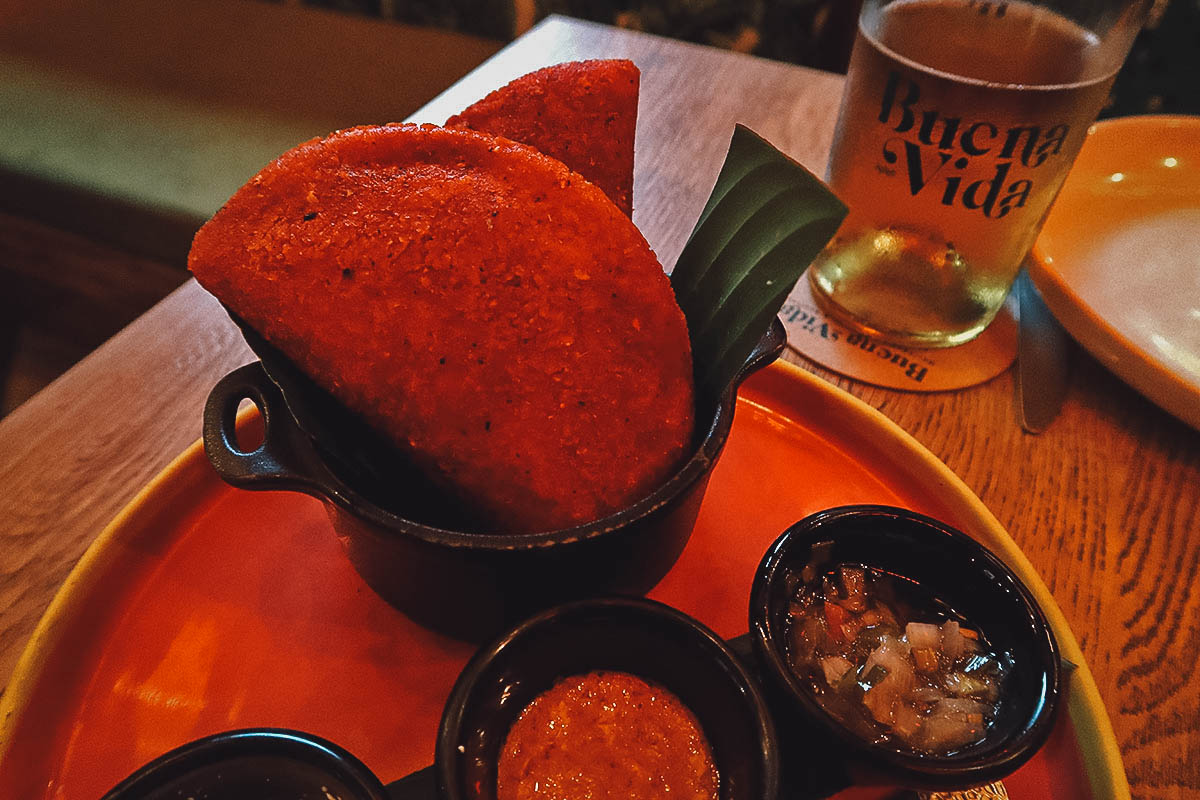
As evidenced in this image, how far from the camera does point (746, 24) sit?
2.13m

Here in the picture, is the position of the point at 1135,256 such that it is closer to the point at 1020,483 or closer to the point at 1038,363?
the point at 1038,363

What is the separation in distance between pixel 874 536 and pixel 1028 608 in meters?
0.11

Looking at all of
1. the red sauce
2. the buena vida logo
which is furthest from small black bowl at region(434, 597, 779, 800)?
the buena vida logo

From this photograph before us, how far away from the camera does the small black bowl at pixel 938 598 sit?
0.48 metres

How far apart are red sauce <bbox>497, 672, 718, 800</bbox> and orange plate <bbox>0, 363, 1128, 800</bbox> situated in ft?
0.29

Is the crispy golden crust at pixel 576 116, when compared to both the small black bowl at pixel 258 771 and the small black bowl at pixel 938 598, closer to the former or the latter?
the small black bowl at pixel 938 598

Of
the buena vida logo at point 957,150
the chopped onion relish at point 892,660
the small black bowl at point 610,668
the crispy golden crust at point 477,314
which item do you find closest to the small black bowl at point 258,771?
the small black bowl at point 610,668

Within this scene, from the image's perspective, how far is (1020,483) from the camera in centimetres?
79

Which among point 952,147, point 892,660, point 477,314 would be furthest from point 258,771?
point 952,147

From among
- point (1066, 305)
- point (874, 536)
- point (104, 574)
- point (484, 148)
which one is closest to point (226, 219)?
point (484, 148)

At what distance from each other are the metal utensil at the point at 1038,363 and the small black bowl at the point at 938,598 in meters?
0.35

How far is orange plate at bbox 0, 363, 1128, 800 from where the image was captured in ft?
1.79

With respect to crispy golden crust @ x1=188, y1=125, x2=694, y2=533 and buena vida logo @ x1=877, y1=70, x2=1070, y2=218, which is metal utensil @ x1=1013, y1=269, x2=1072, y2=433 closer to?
buena vida logo @ x1=877, y1=70, x2=1070, y2=218

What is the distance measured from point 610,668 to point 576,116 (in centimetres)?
43
